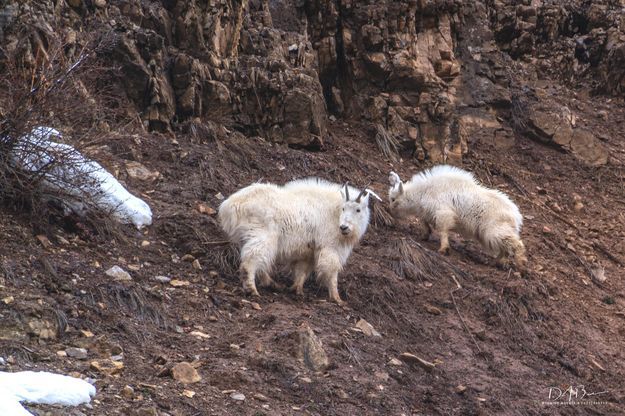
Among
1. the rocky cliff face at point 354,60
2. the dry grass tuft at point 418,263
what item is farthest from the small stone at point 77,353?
the dry grass tuft at point 418,263

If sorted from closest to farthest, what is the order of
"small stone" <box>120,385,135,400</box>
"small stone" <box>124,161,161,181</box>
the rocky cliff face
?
"small stone" <box>120,385,135,400</box> < "small stone" <box>124,161,161,181</box> < the rocky cliff face

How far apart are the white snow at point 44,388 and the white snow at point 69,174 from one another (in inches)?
111

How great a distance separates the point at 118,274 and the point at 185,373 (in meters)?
1.94

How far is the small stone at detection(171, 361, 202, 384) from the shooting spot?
20.7 ft

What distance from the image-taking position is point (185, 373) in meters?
6.38

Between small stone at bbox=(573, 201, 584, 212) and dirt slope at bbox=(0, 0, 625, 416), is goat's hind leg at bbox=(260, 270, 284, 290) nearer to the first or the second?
dirt slope at bbox=(0, 0, 625, 416)

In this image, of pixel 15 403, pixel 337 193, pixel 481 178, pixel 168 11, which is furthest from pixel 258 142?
pixel 15 403

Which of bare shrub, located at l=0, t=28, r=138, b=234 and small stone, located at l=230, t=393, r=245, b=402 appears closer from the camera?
small stone, located at l=230, t=393, r=245, b=402

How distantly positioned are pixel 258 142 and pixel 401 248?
126 inches

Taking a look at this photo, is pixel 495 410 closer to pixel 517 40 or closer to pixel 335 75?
pixel 335 75

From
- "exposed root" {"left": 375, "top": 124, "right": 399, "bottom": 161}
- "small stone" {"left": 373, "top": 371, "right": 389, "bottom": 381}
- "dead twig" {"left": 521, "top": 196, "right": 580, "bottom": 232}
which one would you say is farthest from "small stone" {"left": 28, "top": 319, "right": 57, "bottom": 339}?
"dead twig" {"left": 521, "top": 196, "right": 580, "bottom": 232}

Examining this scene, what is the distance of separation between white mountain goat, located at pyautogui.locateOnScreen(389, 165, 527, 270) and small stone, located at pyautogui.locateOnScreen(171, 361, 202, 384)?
5932 mm

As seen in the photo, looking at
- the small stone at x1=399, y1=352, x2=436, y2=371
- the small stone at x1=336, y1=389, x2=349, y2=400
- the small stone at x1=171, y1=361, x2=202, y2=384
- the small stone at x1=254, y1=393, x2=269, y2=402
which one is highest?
the small stone at x1=171, y1=361, x2=202, y2=384

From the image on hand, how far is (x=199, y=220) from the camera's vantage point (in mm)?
9789
